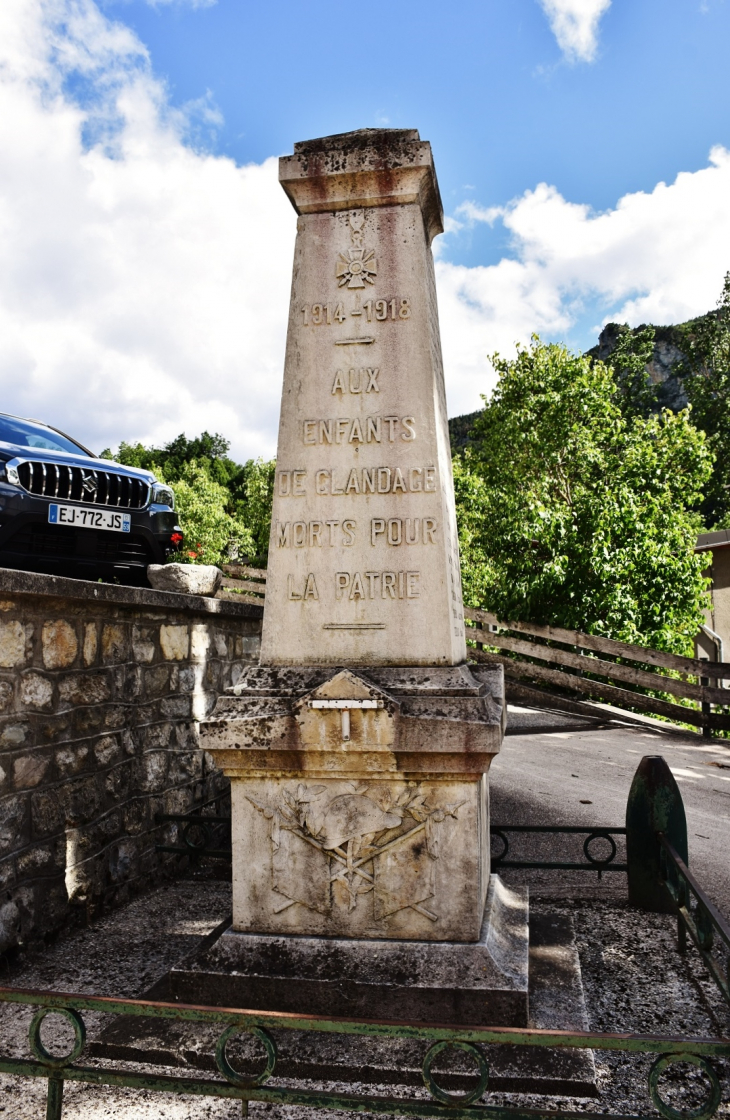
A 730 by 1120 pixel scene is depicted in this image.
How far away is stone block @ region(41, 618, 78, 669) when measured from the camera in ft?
12.1

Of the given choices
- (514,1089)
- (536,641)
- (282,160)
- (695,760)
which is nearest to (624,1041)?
(514,1089)

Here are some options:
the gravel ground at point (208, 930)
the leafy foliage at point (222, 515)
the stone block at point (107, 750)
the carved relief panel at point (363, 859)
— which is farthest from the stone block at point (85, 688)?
the leafy foliage at point (222, 515)

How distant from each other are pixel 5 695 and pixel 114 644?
940 mm

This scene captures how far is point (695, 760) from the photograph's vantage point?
793 centimetres

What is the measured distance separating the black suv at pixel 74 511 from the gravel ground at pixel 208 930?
1964mm

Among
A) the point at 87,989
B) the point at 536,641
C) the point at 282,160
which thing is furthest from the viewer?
the point at 536,641

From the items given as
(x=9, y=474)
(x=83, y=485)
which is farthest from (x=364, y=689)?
(x=83, y=485)

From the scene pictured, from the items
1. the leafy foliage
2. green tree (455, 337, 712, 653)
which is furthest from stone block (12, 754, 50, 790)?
the leafy foliage

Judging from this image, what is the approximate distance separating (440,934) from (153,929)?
5.54 ft

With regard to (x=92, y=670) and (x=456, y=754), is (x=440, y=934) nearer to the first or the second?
(x=456, y=754)

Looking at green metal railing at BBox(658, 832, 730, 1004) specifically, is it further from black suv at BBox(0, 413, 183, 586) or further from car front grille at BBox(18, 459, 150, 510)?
car front grille at BBox(18, 459, 150, 510)

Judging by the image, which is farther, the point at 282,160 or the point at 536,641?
the point at 536,641

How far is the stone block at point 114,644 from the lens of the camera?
4215 mm

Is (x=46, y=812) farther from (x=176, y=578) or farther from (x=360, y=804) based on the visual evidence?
(x=176, y=578)
